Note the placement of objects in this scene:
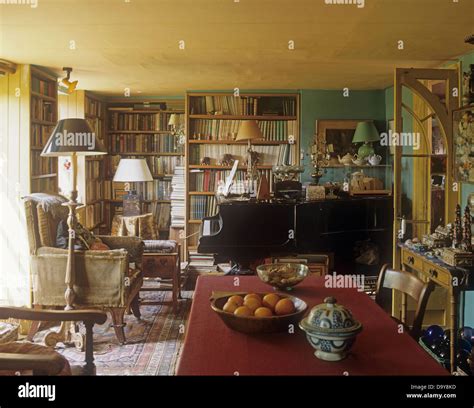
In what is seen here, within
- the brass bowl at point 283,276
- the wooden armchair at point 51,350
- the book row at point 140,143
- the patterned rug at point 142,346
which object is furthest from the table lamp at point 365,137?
the wooden armchair at point 51,350

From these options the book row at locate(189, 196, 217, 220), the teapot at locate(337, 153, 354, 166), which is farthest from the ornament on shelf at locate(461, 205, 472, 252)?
the book row at locate(189, 196, 217, 220)

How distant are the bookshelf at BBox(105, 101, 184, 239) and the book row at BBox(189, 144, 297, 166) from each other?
1.71ft

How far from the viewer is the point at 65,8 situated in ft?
10.4

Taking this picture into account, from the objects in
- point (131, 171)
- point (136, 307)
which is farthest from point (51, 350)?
point (131, 171)

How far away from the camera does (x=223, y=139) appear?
714 centimetres

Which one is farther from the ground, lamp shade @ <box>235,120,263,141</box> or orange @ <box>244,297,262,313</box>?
lamp shade @ <box>235,120,263,141</box>

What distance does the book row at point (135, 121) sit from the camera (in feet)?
25.2

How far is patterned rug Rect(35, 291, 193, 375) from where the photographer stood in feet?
12.5

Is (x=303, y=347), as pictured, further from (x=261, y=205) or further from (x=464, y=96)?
(x=261, y=205)

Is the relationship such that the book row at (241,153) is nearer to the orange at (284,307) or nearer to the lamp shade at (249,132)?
the lamp shade at (249,132)

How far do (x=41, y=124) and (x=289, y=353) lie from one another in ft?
14.0

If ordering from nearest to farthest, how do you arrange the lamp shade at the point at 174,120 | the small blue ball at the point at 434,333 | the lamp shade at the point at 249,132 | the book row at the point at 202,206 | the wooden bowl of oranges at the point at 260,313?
the wooden bowl of oranges at the point at 260,313 → the small blue ball at the point at 434,333 → the lamp shade at the point at 249,132 → the book row at the point at 202,206 → the lamp shade at the point at 174,120

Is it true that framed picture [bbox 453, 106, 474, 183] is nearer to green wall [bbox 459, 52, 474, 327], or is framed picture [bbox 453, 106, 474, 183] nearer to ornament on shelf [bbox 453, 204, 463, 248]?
green wall [bbox 459, 52, 474, 327]

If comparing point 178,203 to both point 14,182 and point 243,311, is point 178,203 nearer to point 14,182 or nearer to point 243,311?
point 14,182
